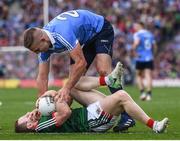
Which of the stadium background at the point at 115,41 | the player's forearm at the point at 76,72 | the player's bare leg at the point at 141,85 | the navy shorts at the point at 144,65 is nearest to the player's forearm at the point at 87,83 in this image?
the player's forearm at the point at 76,72

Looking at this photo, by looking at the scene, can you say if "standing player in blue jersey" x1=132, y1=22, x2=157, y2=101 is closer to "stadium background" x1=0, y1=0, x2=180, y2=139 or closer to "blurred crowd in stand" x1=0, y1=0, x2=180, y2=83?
"stadium background" x1=0, y1=0, x2=180, y2=139

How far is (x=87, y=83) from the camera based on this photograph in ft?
34.9

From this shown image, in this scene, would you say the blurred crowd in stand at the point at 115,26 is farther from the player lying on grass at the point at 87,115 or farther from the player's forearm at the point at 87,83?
the player lying on grass at the point at 87,115

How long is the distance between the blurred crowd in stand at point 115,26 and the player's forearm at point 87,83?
16.9 m

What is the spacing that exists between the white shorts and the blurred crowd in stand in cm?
1749

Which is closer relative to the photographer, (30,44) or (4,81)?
(30,44)

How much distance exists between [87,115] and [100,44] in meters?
1.81

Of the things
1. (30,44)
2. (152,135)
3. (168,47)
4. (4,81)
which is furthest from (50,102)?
(168,47)

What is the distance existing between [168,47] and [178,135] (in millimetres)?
22933

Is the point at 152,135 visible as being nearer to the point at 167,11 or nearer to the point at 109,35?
the point at 109,35

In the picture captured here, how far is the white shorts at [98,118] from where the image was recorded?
10.1 meters

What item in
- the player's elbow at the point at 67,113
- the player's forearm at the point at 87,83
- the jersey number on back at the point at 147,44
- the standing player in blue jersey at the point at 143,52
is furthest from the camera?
the jersey number on back at the point at 147,44

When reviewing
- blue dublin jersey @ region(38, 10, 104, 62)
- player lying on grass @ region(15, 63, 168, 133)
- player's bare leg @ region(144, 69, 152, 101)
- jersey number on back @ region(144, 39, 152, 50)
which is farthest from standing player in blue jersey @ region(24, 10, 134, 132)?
jersey number on back @ region(144, 39, 152, 50)

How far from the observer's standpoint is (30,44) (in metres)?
9.99
